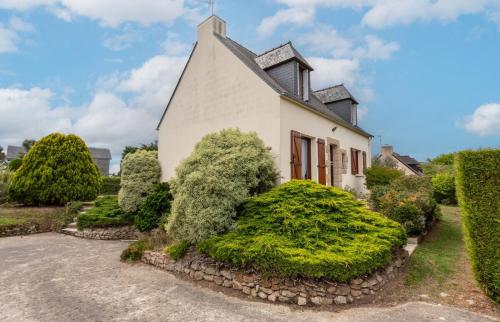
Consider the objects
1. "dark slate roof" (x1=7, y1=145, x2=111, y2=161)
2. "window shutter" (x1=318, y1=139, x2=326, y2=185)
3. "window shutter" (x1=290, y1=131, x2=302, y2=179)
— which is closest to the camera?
"window shutter" (x1=290, y1=131, x2=302, y2=179)

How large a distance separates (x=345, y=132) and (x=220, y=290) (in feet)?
32.6

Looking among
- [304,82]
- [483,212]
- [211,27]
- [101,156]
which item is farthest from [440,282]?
[101,156]

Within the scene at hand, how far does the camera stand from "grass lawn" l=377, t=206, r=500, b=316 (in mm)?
4605

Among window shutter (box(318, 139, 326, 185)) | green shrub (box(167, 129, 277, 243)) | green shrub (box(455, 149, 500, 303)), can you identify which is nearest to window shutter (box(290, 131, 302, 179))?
green shrub (box(167, 129, 277, 243))

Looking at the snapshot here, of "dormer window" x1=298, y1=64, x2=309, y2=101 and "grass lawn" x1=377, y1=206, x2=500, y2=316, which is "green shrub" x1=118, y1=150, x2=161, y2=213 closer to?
"dormer window" x1=298, y1=64, x2=309, y2=101

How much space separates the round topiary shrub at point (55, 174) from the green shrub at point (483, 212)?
14.6 meters

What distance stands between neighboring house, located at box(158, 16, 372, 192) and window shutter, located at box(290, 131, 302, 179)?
0.03 meters

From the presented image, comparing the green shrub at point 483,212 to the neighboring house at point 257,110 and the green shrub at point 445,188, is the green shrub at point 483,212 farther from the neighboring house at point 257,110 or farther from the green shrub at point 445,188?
the green shrub at point 445,188

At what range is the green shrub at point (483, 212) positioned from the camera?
4445mm

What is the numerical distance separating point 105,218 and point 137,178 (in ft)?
6.04

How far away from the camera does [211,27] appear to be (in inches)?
400

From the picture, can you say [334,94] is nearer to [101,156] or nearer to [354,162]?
[354,162]

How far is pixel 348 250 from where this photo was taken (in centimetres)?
491

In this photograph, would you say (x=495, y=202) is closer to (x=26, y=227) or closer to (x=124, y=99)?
(x=124, y=99)
